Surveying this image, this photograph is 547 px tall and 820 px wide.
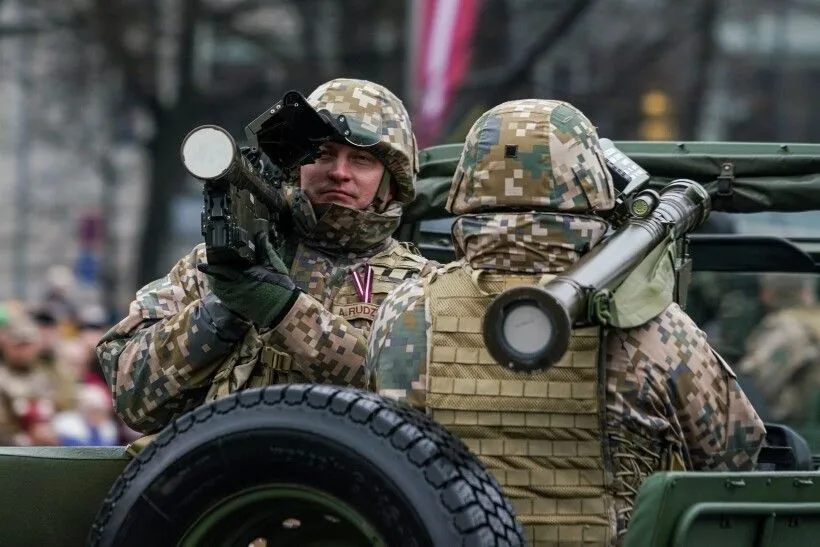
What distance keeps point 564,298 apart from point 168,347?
162 centimetres

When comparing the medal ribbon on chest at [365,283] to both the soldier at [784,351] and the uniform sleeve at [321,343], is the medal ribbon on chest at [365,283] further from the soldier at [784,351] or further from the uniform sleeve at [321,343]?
the soldier at [784,351]

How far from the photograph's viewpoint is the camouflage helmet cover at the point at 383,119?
5.46 m

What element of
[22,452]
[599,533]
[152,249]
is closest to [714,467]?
[599,533]

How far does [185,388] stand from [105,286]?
703 inches

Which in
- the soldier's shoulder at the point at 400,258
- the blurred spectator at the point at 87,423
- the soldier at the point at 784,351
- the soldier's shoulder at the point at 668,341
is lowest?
the blurred spectator at the point at 87,423

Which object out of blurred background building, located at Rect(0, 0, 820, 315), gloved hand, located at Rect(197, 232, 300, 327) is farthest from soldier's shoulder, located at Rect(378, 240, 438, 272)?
blurred background building, located at Rect(0, 0, 820, 315)

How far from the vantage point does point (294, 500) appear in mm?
4008

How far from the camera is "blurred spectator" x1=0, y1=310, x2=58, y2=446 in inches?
393

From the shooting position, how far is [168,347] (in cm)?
511

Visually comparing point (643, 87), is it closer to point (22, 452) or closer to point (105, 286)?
point (105, 286)

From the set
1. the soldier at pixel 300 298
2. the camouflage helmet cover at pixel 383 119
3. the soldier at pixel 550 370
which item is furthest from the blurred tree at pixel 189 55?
the soldier at pixel 550 370

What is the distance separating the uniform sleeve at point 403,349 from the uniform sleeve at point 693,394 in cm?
48

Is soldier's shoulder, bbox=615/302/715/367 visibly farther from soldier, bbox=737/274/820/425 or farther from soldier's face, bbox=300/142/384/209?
soldier, bbox=737/274/820/425

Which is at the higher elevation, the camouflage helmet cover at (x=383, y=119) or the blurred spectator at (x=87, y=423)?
the camouflage helmet cover at (x=383, y=119)
